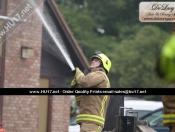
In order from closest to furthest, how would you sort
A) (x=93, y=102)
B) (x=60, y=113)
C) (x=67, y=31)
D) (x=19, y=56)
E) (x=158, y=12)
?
(x=93, y=102), (x=158, y=12), (x=19, y=56), (x=67, y=31), (x=60, y=113)

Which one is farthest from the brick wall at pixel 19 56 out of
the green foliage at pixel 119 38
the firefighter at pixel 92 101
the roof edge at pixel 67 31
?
the green foliage at pixel 119 38

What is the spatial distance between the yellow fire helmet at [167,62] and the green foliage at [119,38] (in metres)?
10.9

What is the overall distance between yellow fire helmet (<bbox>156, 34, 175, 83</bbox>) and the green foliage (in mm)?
10938

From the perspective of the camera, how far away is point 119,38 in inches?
833

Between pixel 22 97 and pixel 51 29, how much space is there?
1545 mm

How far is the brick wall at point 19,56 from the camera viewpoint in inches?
432

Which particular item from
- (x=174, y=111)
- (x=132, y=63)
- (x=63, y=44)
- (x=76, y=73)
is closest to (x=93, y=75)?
(x=76, y=73)

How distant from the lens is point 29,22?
11047mm

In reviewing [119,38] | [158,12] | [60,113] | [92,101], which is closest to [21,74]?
[60,113]

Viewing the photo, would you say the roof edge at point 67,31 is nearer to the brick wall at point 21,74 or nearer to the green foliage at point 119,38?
the brick wall at point 21,74

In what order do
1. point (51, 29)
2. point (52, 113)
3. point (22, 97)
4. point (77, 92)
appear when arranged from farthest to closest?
point (52, 113) < point (51, 29) < point (22, 97) < point (77, 92)

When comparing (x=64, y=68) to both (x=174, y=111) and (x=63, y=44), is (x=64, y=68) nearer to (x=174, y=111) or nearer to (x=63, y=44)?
(x=63, y=44)

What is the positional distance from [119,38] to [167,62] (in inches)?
651

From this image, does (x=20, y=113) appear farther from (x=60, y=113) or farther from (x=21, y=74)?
(x=60, y=113)
